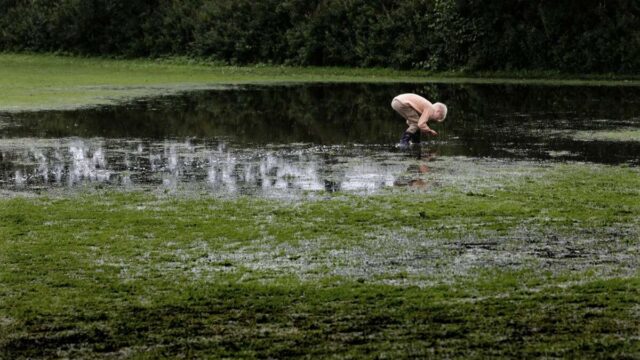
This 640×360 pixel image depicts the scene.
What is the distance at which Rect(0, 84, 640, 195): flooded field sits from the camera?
12484mm

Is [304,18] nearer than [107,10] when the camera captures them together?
Yes

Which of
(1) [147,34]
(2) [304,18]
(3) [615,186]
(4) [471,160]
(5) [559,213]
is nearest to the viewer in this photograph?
(5) [559,213]

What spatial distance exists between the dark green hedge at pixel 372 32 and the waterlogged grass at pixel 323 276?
75.2 feet

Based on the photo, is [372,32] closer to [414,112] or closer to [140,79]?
[140,79]

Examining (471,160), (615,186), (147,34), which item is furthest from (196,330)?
(147,34)

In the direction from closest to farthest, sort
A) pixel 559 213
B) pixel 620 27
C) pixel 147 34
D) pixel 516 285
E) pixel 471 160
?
1. pixel 516 285
2. pixel 559 213
3. pixel 471 160
4. pixel 620 27
5. pixel 147 34

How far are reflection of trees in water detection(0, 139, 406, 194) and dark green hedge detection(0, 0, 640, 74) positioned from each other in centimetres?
1929

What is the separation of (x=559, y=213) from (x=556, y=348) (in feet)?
14.2

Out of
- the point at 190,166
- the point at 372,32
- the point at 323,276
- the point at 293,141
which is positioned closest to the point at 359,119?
the point at 293,141

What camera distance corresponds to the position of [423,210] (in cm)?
1001

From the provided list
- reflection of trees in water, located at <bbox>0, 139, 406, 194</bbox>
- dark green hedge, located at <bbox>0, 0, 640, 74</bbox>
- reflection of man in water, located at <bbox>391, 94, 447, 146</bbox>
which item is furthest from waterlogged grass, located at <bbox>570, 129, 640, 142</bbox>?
dark green hedge, located at <bbox>0, 0, 640, 74</bbox>

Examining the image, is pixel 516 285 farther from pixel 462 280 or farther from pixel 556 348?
pixel 556 348

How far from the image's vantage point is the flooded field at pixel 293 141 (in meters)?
12.5

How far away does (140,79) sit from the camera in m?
33.5
